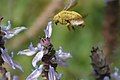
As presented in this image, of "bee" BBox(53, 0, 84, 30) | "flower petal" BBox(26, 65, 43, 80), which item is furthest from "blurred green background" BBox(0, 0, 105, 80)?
"flower petal" BBox(26, 65, 43, 80)

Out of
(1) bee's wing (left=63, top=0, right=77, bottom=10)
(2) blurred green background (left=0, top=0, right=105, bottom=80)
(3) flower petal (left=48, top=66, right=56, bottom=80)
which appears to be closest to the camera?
(3) flower petal (left=48, top=66, right=56, bottom=80)

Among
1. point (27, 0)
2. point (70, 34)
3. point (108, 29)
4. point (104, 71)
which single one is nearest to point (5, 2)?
point (27, 0)

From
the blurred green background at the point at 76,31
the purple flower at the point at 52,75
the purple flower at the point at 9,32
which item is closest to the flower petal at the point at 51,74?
the purple flower at the point at 52,75

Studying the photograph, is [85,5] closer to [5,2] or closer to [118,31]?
[5,2]

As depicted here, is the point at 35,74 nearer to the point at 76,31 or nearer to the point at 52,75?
the point at 52,75

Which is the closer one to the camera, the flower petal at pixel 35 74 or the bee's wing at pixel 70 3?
the flower petal at pixel 35 74

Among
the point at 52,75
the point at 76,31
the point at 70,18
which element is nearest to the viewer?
the point at 52,75

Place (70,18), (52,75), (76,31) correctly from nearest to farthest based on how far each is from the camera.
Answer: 1. (52,75)
2. (70,18)
3. (76,31)

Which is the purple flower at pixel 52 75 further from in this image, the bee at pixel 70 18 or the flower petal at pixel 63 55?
the bee at pixel 70 18

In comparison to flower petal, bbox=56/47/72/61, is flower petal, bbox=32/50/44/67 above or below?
above

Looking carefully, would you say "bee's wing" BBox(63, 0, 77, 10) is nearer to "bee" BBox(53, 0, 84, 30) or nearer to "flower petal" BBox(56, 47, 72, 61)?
"bee" BBox(53, 0, 84, 30)

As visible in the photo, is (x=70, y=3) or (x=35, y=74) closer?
(x=35, y=74)

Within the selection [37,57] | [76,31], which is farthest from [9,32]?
[76,31]
